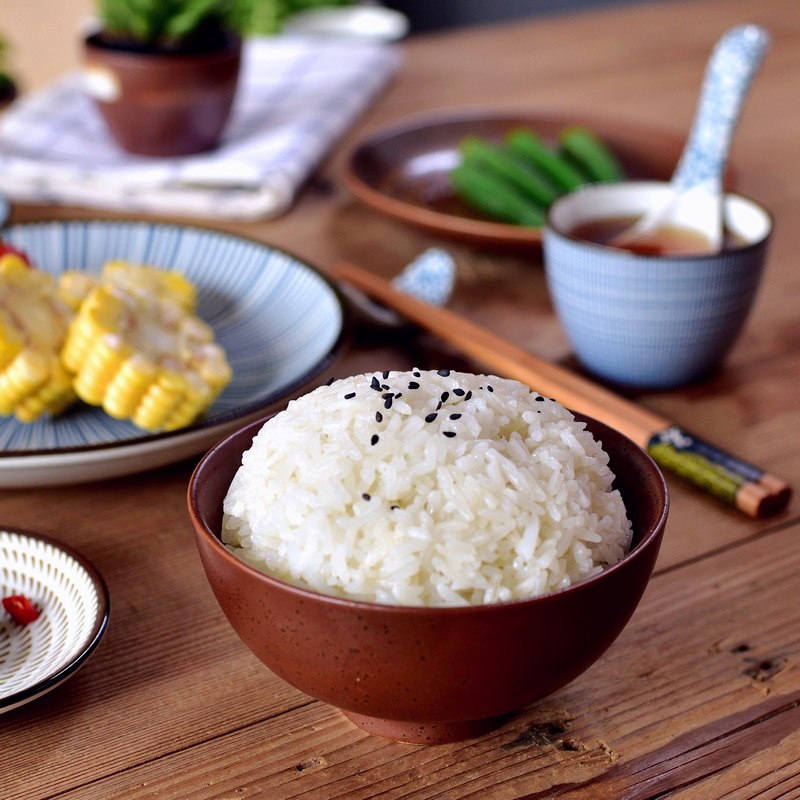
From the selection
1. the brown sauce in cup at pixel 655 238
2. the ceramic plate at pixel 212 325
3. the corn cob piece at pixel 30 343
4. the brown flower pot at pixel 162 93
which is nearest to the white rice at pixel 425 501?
the ceramic plate at pixel 212 325

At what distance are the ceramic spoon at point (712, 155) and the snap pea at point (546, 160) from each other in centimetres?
36

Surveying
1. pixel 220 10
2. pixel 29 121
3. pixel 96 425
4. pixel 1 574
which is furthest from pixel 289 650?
pixel 29 121

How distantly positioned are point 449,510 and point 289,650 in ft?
Answer: 0.48

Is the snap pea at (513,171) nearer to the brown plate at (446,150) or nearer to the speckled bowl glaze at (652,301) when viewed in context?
the brown plate at (446,150)

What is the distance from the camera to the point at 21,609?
850 millimetres

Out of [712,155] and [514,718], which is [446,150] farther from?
[514,718]

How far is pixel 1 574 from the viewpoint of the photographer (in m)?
0.88

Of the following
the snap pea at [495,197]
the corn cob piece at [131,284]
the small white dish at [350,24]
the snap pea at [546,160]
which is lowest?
the small white dish at [350,24]

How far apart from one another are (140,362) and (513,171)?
91cm

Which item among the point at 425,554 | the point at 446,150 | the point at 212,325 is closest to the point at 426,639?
the point at 425,554

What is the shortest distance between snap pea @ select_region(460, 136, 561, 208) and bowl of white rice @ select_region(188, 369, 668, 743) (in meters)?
1.08

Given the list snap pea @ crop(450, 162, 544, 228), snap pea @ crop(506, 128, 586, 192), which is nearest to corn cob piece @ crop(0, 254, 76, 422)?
snap pea @ crop(450, 162, 544, 228)

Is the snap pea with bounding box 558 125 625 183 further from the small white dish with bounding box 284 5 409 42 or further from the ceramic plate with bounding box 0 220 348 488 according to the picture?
the small white dish with bounding box 284 5 409 42

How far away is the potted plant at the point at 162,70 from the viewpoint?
180cm
